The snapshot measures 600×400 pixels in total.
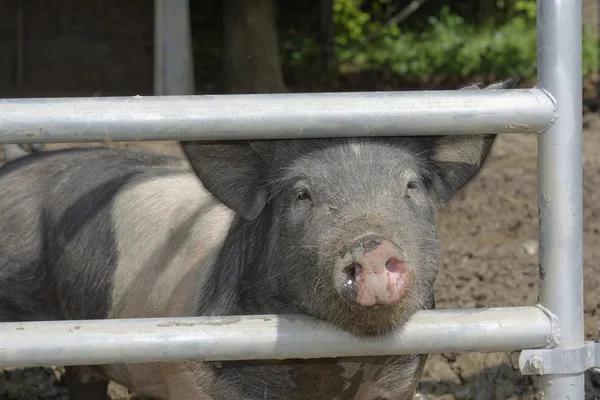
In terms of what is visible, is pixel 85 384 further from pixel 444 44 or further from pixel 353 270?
pixel 444 44

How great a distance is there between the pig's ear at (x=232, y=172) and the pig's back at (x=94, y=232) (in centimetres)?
47

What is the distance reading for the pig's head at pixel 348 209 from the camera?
8.40 ft

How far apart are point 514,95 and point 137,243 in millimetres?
1920

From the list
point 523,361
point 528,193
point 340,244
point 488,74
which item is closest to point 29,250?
point 340,244

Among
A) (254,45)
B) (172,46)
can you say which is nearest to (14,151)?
(172,46)

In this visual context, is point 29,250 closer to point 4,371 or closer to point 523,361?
point 4,371

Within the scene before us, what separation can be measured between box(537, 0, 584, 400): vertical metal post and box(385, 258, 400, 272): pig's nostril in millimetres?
395

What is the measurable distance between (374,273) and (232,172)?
860 mm

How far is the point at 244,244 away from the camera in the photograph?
3354 mm

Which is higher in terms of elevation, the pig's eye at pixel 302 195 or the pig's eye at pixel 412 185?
the pig's eye at pixel 412 185

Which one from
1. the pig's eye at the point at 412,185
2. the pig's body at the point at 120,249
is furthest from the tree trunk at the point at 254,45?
the pig's eye at the point at 412,185

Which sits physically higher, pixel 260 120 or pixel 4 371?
pixel 260 120

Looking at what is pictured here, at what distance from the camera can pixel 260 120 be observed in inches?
96.2

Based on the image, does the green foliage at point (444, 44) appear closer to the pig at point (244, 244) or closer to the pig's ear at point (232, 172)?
the pig at point (244, 244)
